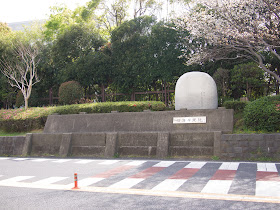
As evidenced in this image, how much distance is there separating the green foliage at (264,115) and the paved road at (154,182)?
80.6 inches

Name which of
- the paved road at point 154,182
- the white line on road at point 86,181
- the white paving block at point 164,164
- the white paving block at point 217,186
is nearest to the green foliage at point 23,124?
the paved road at point 154,182

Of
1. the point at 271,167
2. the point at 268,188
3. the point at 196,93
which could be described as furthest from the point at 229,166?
the point at 196,93

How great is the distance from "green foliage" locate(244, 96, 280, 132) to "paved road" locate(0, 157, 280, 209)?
2047 millimetres

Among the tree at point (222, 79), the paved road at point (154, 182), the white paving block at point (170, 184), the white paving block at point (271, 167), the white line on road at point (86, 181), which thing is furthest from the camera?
the tree at point (222, 79)

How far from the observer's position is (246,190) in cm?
612

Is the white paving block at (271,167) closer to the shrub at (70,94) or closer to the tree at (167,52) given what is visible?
the tree at (167,52)

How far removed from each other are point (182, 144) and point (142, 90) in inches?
474

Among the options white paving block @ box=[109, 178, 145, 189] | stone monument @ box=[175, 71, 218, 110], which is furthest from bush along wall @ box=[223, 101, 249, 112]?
white paving block @ box=[109, 178, 145, 189]

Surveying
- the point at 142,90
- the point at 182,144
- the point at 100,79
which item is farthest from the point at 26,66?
the point at 182,144

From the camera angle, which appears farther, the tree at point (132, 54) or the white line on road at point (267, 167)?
the tree at point (132, 54)

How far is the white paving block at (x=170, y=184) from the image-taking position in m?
6.58

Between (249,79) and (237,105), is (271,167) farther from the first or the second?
(249,79)

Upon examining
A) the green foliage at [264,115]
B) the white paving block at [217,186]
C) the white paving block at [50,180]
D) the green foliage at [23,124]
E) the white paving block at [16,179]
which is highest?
the green foliage at [264,115]

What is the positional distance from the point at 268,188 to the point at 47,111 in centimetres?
1384
